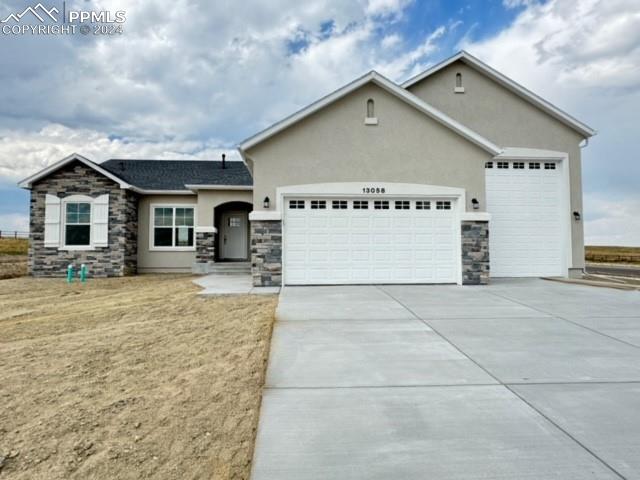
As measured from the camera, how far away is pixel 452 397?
356 cm

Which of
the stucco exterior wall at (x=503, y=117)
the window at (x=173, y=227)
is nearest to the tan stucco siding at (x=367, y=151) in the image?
the stucco exterior wall at (x=503, y=117)

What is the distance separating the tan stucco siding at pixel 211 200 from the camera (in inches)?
607

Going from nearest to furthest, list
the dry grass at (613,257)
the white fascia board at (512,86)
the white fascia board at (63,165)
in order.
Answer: the white fascia board at (512,86), the white fascia board at (63,165), the dry grass at (613,257)

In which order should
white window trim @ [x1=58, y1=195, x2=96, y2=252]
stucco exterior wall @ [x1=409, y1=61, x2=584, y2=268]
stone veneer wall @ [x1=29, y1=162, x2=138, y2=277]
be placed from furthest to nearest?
white window trim @ [x1=58, y1=195, x2=96, y2=252] → stone veneer wall @ [x1=29, y1=162, x2=138, y2=277] → stucco exterior wall @ [x1=409, y1=61, x2=584, y2=268]

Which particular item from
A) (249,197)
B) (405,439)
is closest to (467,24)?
(249,197)

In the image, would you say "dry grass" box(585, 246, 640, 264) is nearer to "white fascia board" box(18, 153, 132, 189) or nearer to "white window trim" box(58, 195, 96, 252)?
"white fascia board" box(18, 153, 132, 189)

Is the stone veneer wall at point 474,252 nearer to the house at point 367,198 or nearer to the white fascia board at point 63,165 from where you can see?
the house at point 367,198

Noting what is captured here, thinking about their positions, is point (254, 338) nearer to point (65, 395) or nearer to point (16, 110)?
point (65, 395)

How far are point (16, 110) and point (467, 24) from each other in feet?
59.7

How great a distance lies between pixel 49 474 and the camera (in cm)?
248

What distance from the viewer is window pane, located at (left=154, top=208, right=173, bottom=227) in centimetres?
1612

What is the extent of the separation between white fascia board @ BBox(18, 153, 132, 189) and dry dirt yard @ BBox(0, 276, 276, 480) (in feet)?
25.9

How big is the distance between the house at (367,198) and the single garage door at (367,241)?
1.2 inches

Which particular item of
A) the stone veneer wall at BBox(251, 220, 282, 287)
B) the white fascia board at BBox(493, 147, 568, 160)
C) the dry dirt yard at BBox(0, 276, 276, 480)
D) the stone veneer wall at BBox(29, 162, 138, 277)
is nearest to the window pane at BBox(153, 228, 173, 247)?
the stone veneer wall at BBox(29, 162, 138, 277)
